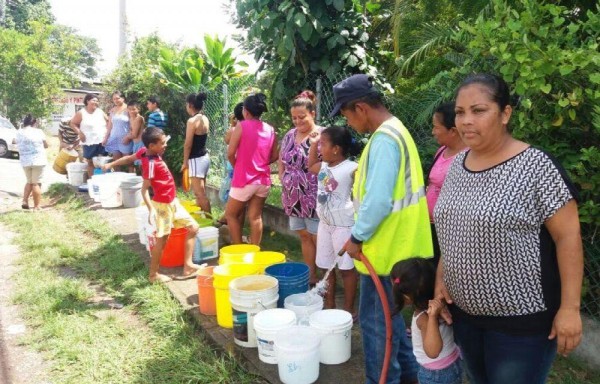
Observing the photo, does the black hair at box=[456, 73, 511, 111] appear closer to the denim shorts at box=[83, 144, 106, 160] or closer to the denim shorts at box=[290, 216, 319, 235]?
the denim shorts at box=[290, 216, 319, 235]

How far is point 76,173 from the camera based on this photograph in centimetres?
973

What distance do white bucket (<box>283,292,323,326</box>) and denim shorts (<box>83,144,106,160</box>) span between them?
709 cm

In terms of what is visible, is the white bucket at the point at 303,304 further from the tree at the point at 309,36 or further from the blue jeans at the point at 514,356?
the tree at the point at 309,36

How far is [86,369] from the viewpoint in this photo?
11.4 ft

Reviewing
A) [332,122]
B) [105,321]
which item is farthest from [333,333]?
[332,122]

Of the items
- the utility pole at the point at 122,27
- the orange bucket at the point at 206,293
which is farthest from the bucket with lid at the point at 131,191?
the utility pole at the point at 122,27

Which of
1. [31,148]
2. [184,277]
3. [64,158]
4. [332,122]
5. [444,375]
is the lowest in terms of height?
[184,277]

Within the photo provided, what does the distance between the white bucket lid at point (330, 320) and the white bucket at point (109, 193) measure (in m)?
5.82

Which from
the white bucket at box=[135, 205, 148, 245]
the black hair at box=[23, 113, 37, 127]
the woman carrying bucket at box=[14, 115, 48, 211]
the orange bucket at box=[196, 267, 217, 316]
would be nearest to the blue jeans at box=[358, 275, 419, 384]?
the orange bucket at box=[196, 267, 217, 316]

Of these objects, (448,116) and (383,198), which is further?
(448,116)

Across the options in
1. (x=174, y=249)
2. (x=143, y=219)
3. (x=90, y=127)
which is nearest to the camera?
(x=174, y=249)

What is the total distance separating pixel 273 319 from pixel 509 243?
6.50 ft

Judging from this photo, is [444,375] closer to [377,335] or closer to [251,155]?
[377,335]

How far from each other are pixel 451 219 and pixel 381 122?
86cm
